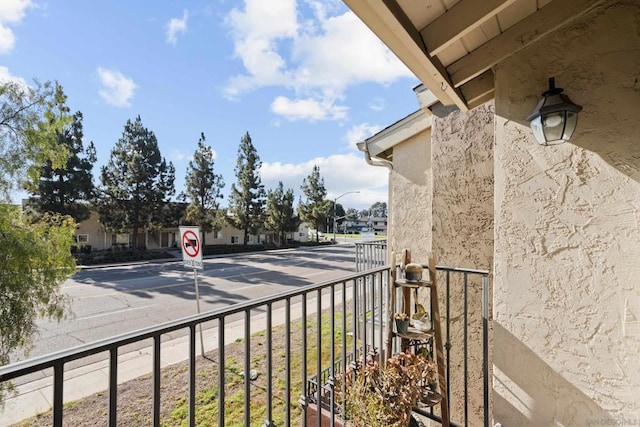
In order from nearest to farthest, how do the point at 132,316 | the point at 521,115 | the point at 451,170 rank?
the point at 521,115 → the point at 451,170 → the point at 132,316

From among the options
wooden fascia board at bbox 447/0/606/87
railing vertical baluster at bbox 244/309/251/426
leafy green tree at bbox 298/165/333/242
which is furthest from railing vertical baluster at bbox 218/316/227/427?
leafy green tree at bbox 298/165/333/242

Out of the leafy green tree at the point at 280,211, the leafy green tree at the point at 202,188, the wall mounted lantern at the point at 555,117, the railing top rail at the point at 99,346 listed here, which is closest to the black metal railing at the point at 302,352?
the railing top rail at the point at 99,346

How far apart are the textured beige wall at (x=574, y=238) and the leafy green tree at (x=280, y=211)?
25.7 meters

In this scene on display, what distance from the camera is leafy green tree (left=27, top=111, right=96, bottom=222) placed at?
16625 millimetres

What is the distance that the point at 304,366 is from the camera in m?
1.64

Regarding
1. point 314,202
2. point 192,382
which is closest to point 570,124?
point 192,382

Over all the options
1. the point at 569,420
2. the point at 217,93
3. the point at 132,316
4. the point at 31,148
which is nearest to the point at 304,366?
the point at 569,420

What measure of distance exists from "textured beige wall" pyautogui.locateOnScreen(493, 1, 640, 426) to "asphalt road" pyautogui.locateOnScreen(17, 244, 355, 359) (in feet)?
16.1

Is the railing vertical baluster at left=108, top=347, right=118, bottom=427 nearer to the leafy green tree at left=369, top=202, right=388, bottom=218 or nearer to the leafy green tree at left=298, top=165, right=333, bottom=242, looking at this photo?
the leafy green tree at left=298, top=165, right=333, bottom=242

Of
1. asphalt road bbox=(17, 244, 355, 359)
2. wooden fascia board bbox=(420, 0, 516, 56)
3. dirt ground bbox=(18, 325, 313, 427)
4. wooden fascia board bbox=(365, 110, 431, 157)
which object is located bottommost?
asphalt road bbox=(17, 244, 355, 359)

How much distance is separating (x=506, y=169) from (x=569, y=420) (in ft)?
4.74

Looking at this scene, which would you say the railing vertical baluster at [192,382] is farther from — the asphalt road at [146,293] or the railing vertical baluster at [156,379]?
the asphalt road at [146,293]

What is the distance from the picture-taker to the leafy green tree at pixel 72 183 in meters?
16.6

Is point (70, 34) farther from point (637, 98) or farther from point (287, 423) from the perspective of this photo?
point (637, 98)
